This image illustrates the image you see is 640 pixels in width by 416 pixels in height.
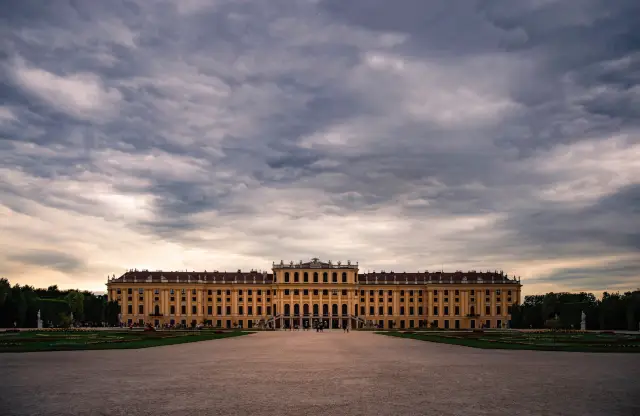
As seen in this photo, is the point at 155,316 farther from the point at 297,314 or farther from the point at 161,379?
the point at 161,379

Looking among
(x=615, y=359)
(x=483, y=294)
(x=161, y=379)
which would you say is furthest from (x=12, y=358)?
(x=483, y=294)

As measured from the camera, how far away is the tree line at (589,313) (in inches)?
2911

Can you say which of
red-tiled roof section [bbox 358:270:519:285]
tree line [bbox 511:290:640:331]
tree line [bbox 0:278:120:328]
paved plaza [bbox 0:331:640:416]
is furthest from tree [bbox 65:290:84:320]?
paved plaza [bbox 0:331:640:416]

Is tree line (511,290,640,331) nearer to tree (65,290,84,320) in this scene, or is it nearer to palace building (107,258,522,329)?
palace building (107,258,522,329)

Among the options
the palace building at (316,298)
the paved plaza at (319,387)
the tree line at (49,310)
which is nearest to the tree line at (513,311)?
the tree line at (49,310)

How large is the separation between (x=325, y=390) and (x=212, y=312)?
11311 centimetres

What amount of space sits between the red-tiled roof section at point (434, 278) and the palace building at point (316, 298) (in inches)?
8.1

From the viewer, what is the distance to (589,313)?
3285 inches

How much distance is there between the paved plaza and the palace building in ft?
327

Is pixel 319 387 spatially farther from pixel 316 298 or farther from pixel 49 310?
pixel 316 298

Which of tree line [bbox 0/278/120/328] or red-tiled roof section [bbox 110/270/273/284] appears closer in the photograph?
tree line [bbox 0/278/120/328]

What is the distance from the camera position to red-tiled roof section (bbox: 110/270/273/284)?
124m

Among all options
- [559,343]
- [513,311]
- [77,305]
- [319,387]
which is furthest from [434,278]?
[319,387]

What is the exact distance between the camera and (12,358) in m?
25.0
